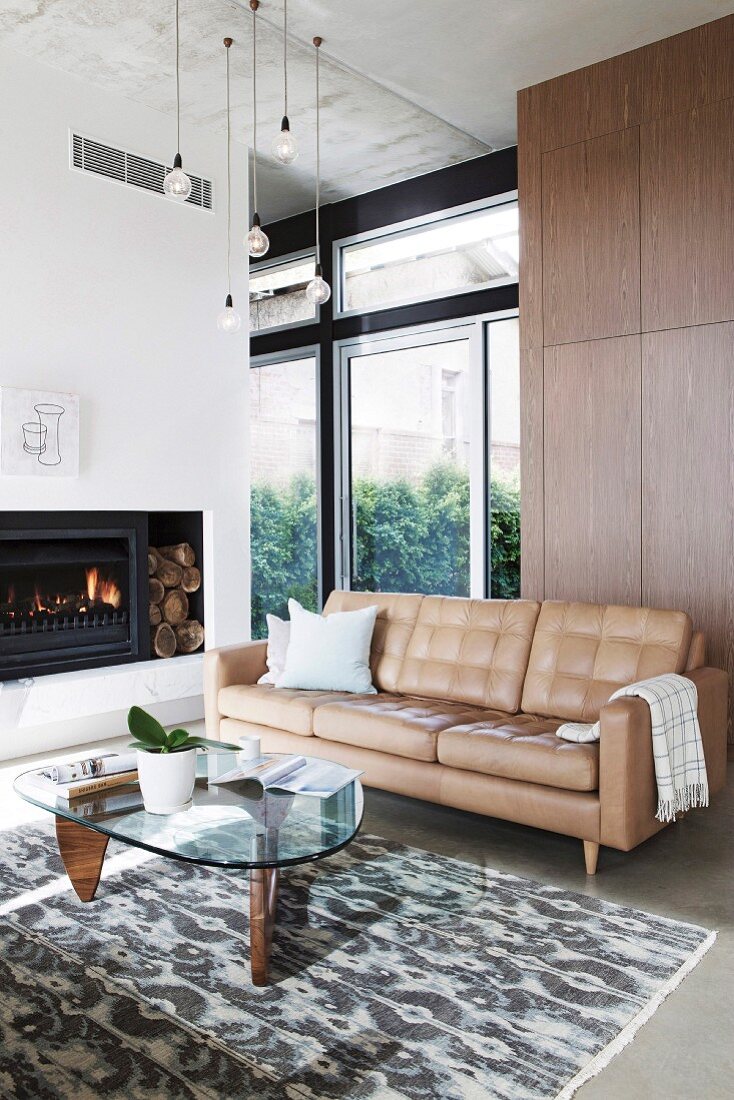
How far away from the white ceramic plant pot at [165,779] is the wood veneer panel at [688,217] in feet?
10.5

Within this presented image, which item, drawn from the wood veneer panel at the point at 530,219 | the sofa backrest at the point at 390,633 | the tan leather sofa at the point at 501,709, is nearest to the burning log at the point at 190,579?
the tan leather sofa at the point at 501,709

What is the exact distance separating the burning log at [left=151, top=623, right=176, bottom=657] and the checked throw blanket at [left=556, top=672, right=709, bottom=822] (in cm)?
274

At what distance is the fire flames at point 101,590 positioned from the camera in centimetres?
497

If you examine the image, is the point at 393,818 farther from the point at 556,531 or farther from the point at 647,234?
the point at 647,234

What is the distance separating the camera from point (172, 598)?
5312 mm

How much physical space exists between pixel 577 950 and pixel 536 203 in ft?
12.6

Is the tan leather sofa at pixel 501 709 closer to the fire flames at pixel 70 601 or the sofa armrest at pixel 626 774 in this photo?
the sofa armrest at pixel 626 774

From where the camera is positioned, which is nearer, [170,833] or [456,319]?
[170,833]

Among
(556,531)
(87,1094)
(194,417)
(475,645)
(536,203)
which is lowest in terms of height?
(87,1094)

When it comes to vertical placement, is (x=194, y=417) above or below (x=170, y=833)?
above

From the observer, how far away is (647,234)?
4.46 metres

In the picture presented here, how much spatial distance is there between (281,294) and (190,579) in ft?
8.13

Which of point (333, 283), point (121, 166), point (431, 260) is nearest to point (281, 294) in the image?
point (333, 283)

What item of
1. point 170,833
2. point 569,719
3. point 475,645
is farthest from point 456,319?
point 170,833
